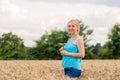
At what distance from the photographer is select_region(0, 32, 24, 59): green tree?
6041cm

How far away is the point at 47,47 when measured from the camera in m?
58.8

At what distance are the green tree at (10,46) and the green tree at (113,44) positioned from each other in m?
13.7

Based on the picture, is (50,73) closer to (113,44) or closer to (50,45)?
(50,45)

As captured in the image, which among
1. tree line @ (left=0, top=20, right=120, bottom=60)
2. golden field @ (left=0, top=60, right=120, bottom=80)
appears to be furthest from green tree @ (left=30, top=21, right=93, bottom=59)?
golden field @ (left=0, top=60, right=120, bottom=80)

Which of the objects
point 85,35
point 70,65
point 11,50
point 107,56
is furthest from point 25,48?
point 70,65

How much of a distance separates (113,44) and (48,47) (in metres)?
12.7

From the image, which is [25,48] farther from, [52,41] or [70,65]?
[70,65]

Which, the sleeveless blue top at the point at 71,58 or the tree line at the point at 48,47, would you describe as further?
the tree line at the point at 48,47

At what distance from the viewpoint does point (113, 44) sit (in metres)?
66.2

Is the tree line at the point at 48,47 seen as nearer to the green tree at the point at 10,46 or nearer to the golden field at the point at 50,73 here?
the green tree at the point at 10,46

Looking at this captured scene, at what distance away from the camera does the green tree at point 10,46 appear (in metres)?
60.4

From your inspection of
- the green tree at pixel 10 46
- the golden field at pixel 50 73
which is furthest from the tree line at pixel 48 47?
the golden field at pixel 50 73

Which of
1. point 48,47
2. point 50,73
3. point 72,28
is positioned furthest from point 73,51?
point 48,47

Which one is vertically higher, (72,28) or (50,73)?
(72,28)
